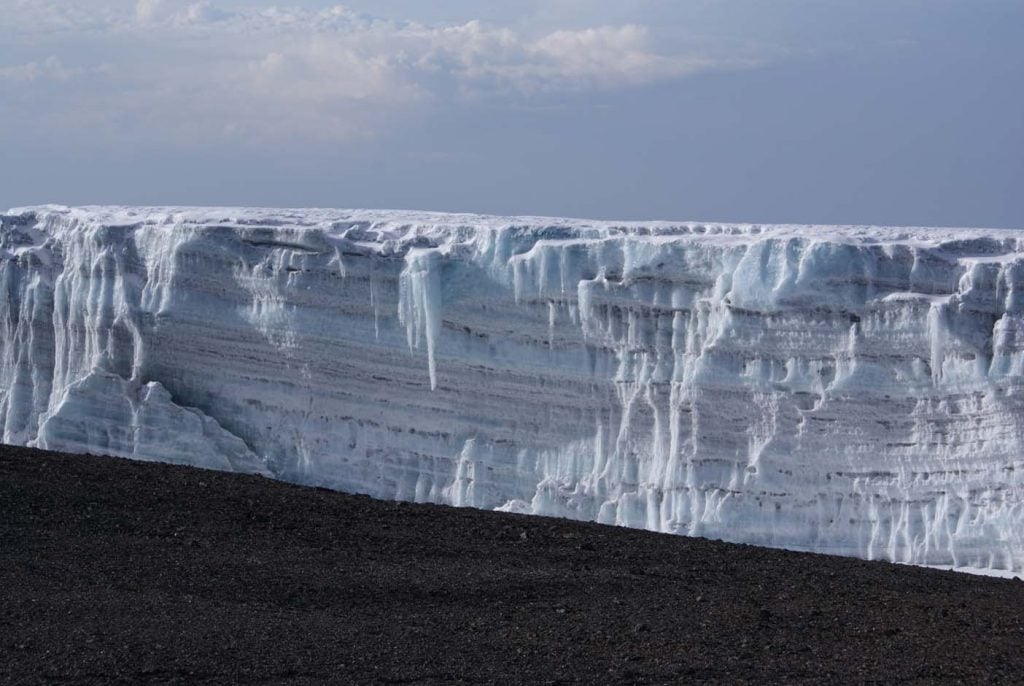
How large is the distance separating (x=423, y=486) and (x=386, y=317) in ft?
7.37

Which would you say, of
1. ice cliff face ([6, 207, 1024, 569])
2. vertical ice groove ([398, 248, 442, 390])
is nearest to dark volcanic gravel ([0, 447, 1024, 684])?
ice cliff face ([6, 207, 1024, 569])

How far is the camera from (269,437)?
58.8ft

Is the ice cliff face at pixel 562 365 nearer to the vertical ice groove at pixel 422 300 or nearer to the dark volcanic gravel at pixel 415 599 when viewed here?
the vertical ice groove at pixel 422 300

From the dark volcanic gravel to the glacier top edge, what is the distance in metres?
4.90

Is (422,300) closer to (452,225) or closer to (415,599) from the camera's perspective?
(452,225)

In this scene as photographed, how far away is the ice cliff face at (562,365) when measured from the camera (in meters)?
15.0

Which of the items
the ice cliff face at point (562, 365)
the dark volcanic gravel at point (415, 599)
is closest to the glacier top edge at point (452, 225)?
the ice cliff face at point (562, 365)

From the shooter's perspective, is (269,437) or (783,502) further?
(269,437)

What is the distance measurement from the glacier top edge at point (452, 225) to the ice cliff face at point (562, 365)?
2.7 inches

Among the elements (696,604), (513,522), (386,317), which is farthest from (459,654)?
(386,317)

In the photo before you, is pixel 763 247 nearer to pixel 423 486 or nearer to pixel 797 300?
pixel 797 300

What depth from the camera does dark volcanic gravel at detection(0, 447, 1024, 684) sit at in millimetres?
8250

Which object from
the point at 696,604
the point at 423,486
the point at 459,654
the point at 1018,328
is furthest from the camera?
the point at 423,486

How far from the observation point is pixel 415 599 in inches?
384
